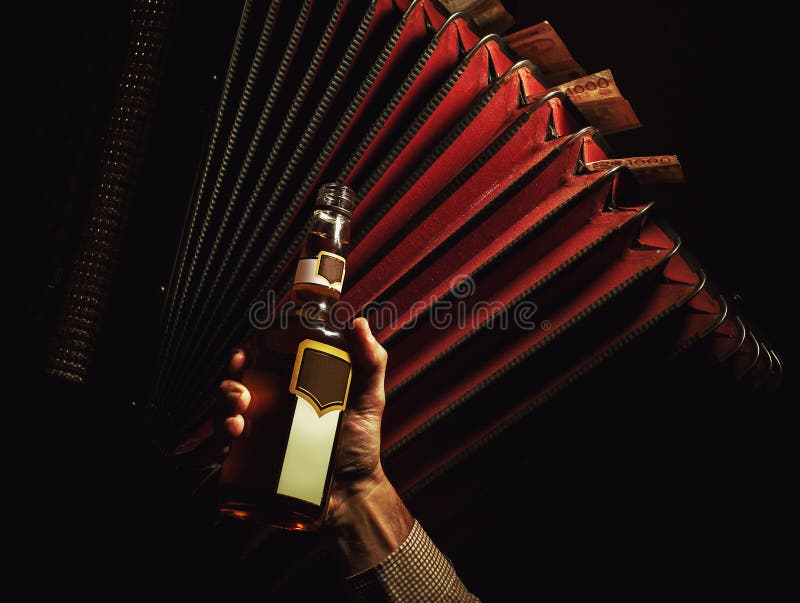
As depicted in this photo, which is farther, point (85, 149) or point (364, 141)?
point (85, 149)

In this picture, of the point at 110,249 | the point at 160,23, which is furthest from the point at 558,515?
the point at 160,23

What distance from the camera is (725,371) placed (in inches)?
53.5

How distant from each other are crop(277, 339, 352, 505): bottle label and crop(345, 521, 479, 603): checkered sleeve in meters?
0.30

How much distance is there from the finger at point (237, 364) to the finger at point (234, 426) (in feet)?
0.45

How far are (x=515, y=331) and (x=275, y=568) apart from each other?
2.74ft

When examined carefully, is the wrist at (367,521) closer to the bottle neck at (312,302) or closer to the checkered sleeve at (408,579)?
the checkered sleeve at (408,579)

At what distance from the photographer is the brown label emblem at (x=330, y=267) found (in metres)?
1.13

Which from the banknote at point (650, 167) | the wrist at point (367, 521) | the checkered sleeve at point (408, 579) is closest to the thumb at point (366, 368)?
the wrist at point (367, 521)

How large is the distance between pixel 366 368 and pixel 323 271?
23 cm

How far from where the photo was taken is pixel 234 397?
1.17 metres

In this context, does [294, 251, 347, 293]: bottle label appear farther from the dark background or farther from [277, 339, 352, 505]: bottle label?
the dark background

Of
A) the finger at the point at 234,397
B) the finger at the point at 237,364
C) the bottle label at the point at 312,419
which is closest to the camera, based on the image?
the bottle label at the point at 312,419

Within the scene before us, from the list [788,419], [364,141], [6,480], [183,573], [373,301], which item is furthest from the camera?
[788,419]

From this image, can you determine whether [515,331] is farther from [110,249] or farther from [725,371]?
[110,249]
